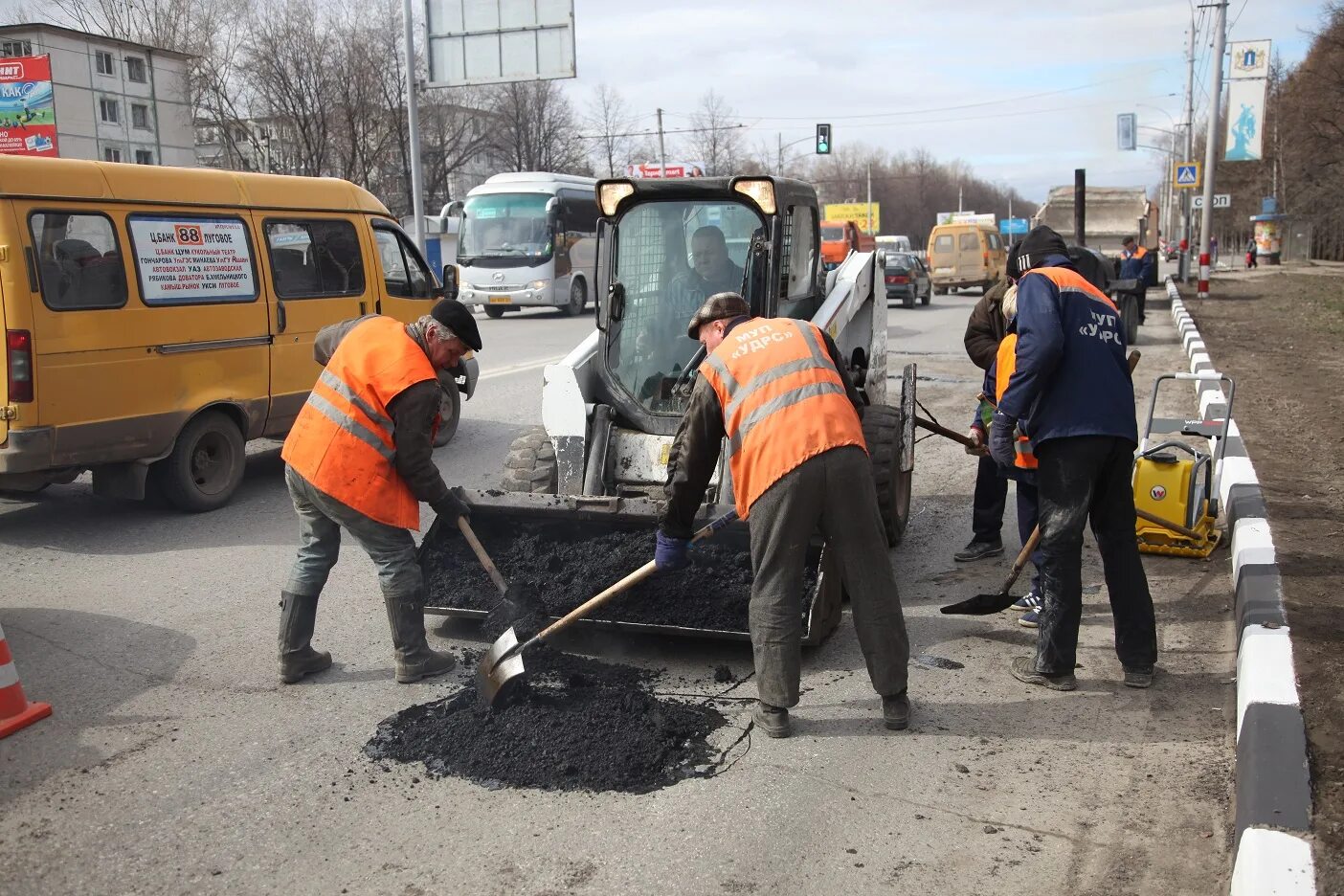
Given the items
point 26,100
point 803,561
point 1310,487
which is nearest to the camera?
point 803,561

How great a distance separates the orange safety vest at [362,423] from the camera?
479 centimetres

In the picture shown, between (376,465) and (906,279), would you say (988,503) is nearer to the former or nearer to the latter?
(376,465)

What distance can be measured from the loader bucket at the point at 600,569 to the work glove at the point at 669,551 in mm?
521

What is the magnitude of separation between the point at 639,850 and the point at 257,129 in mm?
46349

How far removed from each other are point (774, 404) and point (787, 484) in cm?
30

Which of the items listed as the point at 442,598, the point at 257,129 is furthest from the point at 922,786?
the point at 257,129

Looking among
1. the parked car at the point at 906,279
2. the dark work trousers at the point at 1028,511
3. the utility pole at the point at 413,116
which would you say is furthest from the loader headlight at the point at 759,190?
the parked car at the point at 906,279

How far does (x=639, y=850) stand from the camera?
3.65 m

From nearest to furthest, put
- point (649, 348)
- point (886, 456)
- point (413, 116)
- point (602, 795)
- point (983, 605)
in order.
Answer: point (602, 795)
point (983, 605)
point (886, 456)
point (649, 348)
point (413, 116)

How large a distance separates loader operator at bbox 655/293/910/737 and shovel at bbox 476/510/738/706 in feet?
0.88

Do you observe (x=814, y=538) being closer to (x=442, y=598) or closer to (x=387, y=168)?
(x=442, y=598)

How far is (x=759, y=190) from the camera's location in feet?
20.9

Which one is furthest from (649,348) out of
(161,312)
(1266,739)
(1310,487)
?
(1310,487)

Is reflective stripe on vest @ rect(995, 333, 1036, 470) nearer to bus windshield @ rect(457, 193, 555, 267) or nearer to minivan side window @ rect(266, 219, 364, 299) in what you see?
minivan side window @ rect(266, 219, 364, 299)
